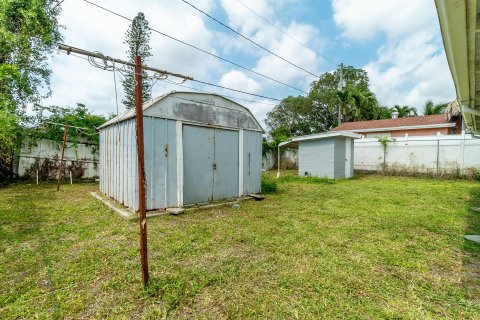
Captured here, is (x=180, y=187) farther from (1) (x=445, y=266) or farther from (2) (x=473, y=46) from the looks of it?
(2) (x=473, y=46)

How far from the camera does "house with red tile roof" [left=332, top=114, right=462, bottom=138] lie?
16.7 m

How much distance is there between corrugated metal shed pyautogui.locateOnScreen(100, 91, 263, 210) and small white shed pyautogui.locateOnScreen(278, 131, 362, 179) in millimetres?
6146

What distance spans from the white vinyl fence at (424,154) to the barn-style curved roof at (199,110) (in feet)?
35.0

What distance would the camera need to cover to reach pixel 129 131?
5.64 meters

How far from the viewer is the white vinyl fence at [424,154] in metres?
11.5

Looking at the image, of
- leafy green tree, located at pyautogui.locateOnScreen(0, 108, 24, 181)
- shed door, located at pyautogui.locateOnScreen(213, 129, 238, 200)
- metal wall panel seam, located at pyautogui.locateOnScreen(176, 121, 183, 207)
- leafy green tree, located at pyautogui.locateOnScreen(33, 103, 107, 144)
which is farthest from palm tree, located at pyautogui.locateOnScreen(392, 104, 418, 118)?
leafy green tree, located at pyautogui.locateOnScreen(0, 108, 24, 181)

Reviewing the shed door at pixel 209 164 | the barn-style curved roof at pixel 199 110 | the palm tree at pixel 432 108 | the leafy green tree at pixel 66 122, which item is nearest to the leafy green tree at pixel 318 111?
the palm tree at pixel 432 108

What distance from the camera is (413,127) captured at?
57.6ft

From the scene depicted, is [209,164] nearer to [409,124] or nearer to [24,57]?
[24,57]

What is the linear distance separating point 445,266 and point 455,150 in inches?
484

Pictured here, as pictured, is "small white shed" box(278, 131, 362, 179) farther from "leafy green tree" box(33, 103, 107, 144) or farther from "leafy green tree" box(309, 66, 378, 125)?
"leafy green tree" box(309, 66, 378, 125)

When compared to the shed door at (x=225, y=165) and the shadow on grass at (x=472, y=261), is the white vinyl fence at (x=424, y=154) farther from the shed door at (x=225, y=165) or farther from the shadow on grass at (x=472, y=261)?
the shed door at (x=225, y=165)

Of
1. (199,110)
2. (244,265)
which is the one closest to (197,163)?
(199,110)

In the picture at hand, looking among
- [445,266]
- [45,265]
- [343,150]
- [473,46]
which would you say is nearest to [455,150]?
[343,150]
